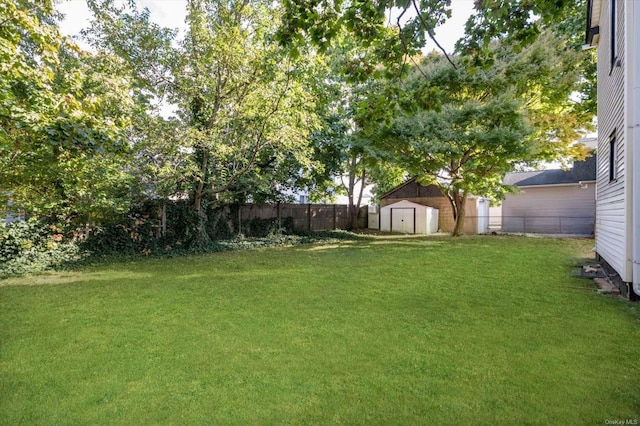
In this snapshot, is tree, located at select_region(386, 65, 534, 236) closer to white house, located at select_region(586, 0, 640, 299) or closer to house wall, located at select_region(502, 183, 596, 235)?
white house, located at select_region(586, 0, 640, 299)

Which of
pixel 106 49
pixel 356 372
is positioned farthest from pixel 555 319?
pixel 106 49

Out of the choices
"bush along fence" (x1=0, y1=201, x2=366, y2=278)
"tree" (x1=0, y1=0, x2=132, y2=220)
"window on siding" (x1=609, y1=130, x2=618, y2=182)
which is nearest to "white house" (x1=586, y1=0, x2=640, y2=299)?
"window on siding" (x1=609, y1=130, x2=618, y2=182)

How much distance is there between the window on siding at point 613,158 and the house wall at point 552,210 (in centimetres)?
1194

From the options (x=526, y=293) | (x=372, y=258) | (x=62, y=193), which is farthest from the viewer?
(x=372, y=258)

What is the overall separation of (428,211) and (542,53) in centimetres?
931

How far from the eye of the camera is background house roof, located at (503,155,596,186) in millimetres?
17922

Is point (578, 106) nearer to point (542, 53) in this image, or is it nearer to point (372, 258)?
point (542, 53)

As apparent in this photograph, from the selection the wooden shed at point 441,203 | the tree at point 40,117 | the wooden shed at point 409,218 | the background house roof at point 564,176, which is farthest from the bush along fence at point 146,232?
the background house roof at point 564,176

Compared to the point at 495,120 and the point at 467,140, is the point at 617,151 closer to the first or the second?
the point at 467,140

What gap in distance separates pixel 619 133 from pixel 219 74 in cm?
896

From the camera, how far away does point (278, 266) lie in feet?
28.7

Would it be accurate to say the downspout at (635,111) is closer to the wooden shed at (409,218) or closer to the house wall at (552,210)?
the house wall at (552,210)

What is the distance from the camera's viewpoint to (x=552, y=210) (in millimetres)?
18906

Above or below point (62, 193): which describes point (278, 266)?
below
